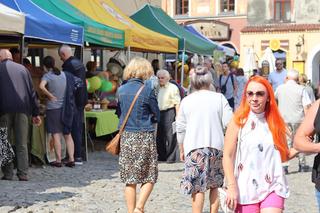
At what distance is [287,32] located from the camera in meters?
34.8

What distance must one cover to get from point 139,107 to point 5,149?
2.41 meters

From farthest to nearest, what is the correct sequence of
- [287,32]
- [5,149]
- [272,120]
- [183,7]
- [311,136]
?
1. [183,7]
2. [287,32]
3. [5,149]
4. [272,120]
5. [311,136]

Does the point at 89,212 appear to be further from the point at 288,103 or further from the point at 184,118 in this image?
the point at 288,103

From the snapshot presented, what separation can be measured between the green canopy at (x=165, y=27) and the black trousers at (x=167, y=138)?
4.28 meters

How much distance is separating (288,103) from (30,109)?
3.99m

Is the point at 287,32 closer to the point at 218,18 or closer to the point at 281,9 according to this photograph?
the point at 281,9

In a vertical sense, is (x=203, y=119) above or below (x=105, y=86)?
below

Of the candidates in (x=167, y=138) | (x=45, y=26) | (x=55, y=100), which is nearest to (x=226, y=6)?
(x=167, y=138)

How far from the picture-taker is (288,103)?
970 centimetres

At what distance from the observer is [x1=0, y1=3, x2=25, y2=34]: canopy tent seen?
7.42m

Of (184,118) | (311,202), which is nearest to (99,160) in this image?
(311,202)

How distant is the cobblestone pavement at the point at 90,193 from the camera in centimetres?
661

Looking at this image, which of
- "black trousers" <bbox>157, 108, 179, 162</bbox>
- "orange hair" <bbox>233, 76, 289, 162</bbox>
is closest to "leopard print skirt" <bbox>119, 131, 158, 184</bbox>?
"orange hair" <bbox>233, 76, 289, 162</bbox>

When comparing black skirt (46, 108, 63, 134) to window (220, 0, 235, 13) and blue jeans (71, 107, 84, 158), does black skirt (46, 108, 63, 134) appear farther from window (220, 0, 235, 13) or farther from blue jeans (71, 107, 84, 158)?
window (220, 0, 235, 13)
